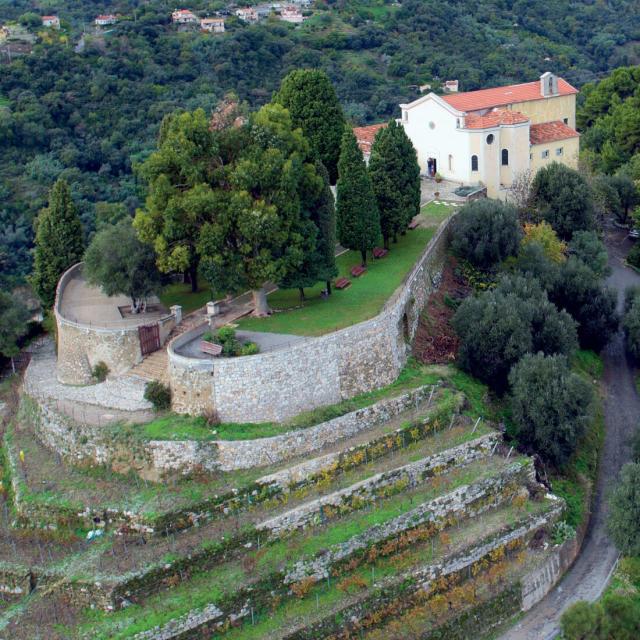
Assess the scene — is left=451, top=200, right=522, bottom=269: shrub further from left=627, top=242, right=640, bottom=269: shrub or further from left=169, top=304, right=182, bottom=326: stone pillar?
left=169, top=304, right=182, bottom=326: stone pillar

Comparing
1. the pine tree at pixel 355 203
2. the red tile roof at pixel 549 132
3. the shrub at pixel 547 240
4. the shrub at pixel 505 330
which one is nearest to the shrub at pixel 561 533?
the shrub at pixel 505 330

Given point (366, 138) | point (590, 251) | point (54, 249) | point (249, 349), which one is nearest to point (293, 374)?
point (249, 349)

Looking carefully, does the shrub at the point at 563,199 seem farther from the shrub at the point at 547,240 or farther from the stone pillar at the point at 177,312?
the stone pillar at the point at 177,312

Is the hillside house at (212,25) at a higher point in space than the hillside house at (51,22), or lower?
lower

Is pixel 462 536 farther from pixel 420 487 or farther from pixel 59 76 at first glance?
pixel 59 76

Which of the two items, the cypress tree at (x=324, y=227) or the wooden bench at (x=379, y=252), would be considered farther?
the wooden bench at (x=379, y=252)

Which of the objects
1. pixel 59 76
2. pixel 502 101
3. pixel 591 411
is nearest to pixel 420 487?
pixel 591 411
